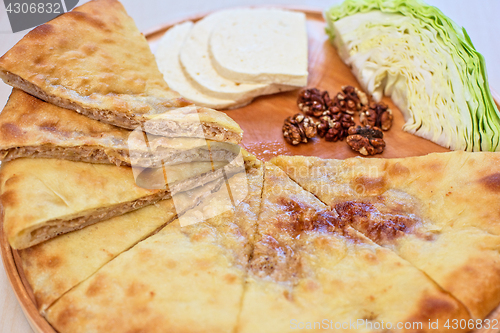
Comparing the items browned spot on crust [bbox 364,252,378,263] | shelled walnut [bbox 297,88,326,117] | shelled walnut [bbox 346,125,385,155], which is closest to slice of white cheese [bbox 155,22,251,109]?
shelled walnut [bbox 297,88,326,117]

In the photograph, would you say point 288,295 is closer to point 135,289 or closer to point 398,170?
point 135,289

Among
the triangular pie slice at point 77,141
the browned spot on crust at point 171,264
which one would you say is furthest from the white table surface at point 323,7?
the browned spot on crust at point 171,264

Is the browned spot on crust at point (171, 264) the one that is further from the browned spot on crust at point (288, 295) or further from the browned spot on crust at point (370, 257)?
the browned spot on crust at point (370, 257)

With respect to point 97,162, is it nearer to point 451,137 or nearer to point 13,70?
point 13,70

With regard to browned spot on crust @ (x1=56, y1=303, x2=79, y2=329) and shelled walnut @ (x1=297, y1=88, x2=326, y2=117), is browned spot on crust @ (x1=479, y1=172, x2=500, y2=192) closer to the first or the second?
shelled walnut @ (x1=297, y1=88, x2=326, y2=117)

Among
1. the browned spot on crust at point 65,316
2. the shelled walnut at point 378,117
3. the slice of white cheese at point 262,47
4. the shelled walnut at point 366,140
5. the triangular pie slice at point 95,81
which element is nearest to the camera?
the browned spot on crust at point 65,316
